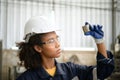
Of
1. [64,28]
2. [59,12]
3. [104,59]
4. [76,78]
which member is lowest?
[76,78]

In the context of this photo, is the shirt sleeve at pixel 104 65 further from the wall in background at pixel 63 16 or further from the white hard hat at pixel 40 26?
the wall in background at pixel 63 16

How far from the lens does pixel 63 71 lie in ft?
5.12

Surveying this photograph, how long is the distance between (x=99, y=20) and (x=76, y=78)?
12.7 ft

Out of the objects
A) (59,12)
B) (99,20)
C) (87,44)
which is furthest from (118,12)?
(59,12)

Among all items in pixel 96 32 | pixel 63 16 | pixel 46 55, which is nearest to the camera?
pixel 96 32

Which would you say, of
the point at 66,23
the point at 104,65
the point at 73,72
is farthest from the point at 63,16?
the point at 104,65

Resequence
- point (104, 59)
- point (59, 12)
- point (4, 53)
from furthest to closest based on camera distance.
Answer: point (59, 12), point (4, 53), point (104, 59)

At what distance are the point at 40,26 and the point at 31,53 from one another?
0.62ft

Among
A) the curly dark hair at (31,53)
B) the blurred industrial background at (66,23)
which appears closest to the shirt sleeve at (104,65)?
the curly dark hair at (31,53)

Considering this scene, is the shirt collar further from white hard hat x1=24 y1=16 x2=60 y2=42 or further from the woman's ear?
white hard hat x1=24 y1=16 x2=60 y2=42

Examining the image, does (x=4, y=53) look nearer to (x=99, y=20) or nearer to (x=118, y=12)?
(x=99, y=20)

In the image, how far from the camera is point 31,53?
1530 millimetres

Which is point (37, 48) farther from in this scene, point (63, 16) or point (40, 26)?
point (63, 16)

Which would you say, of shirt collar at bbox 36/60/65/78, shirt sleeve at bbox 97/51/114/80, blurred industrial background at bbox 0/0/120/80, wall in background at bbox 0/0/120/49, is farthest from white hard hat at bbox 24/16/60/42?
wall in background at bbox 0/0/120/49
